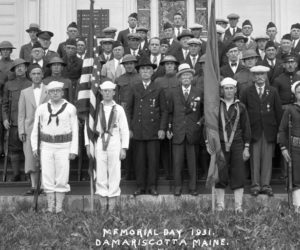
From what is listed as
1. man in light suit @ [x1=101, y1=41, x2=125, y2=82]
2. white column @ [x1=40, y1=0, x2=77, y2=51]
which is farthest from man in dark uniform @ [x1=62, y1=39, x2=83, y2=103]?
white column @ [x1=40, y1=0, x2=77, y2=51]

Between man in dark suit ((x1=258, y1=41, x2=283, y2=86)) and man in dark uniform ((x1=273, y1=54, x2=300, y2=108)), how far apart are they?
18.1 inches

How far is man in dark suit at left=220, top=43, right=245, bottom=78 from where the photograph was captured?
1284 centimetres

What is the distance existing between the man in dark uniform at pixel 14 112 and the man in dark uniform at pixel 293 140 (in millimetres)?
4844

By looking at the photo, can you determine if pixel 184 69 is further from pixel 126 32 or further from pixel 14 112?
pixel 126 32

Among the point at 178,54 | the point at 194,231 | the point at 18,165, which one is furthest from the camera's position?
the point at 178,54

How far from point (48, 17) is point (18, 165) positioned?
7.02m

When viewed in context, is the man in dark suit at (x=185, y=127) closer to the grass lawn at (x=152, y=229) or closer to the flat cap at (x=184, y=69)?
the flat cap at (x=184, y=69)

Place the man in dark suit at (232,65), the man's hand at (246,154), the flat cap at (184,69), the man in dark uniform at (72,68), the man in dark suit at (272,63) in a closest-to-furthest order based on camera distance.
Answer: the man's hand at (246,154) < the flat cap at (184,69) < the man in dark suit at (232,65) < the man in dark suit at (272,63) < the man in dark uniform at (72,68)

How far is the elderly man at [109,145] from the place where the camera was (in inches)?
442

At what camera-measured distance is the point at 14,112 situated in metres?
12.8

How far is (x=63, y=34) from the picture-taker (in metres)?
18.6

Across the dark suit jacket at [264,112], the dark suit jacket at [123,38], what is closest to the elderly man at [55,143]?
the dark suit jacket at [264,112]

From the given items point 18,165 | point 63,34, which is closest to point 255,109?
point 18,165

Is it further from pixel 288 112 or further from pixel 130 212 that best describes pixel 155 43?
pixel 130 212
